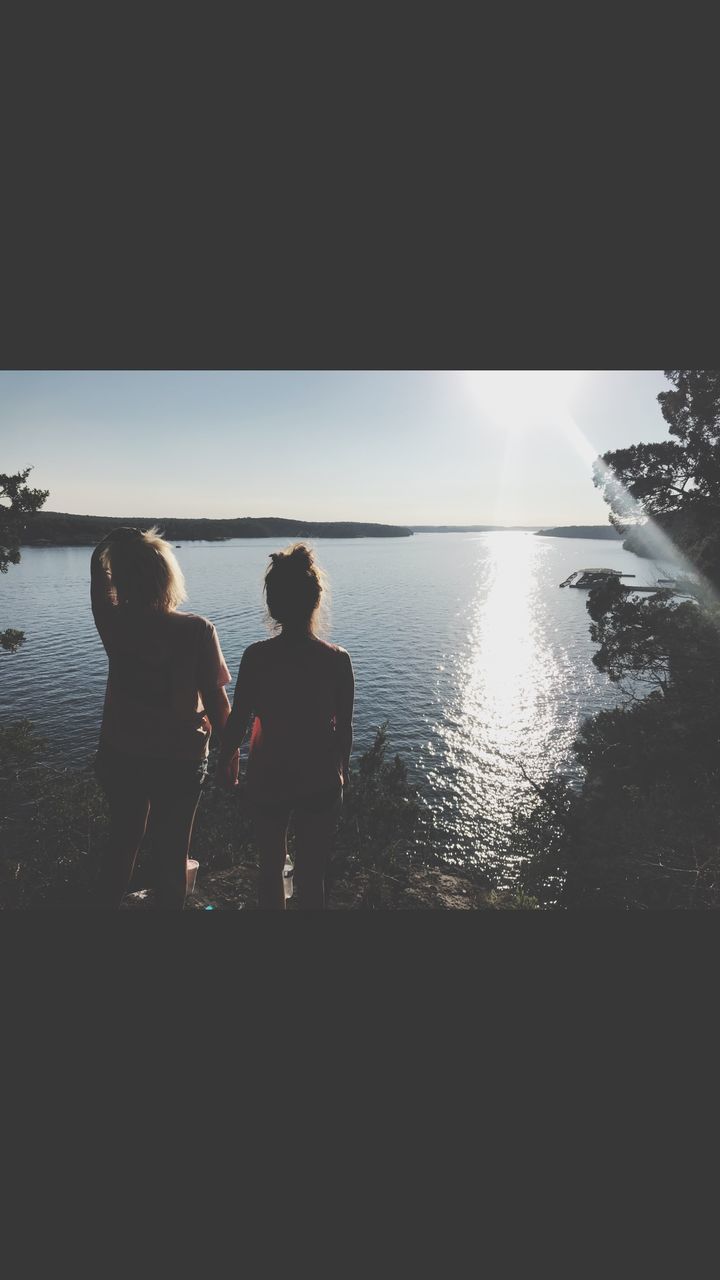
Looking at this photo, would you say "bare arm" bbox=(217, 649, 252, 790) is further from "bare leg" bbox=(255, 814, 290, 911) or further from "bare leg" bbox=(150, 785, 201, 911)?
"bare leg" bbox=(255, 814, 290, 911)

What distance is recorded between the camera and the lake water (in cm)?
2478

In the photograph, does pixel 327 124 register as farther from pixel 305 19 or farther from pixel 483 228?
pixel 483 228

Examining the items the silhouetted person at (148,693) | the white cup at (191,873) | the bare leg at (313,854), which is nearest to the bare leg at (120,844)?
the silhouetted person at (148,693)

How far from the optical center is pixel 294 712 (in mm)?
2047

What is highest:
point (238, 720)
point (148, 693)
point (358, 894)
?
point (148, 693)

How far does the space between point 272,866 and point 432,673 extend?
3640 centimetres

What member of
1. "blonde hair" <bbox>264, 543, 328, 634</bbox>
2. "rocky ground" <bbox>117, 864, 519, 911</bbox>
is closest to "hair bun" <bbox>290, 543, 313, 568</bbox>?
"blonde hair" <bbox>264, 543, 328, 634</bbox>

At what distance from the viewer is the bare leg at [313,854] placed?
2.15 meters

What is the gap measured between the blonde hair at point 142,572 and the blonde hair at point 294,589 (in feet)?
1.14

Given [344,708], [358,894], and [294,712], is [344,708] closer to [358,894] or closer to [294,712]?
[294,712]

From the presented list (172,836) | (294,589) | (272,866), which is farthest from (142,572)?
(272,866)

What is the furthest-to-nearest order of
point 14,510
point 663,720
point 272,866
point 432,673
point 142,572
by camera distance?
point 432,673 → point 663,720 → point 14,510 → point 272,866 → point 142,572

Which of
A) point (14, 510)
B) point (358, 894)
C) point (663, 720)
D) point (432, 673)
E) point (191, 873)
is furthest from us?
point (432, 673)

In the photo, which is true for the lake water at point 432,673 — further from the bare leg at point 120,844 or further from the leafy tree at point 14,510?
the bare leg at point 120,844
